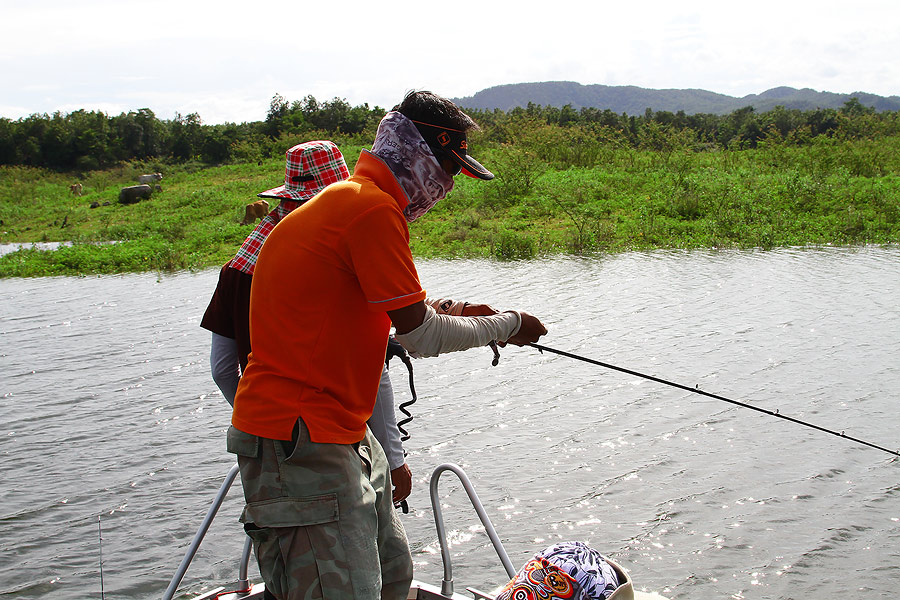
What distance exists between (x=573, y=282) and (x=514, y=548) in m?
6.97

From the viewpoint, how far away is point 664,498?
487cm

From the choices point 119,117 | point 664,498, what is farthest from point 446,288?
point 119,117

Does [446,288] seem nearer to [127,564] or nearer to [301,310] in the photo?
[127,564]

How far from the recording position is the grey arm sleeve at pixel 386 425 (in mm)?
2689

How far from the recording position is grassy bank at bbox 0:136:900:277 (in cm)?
1397

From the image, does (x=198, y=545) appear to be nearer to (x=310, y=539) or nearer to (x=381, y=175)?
(x=310, y=539)

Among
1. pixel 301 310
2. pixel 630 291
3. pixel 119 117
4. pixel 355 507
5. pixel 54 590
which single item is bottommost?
pixel 54 590

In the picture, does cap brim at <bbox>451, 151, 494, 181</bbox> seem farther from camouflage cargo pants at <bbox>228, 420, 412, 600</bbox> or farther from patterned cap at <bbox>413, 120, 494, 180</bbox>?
camouflage cargo pants at <bbox>228, 420, 412, 600</bbox>

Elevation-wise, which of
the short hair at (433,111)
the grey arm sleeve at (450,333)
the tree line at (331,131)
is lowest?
the grey arm sleeve at (450,333)

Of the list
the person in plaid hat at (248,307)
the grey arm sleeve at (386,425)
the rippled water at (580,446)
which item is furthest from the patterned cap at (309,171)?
the rippled water at (580,446)

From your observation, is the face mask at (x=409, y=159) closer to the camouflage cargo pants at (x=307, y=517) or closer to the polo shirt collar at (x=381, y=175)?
the polo shirt collar at (x=381, y=175)

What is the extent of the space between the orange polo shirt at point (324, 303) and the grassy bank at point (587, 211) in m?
11.6

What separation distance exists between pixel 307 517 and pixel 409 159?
3.06 ft

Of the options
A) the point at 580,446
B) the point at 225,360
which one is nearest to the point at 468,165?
the point at 225,360
